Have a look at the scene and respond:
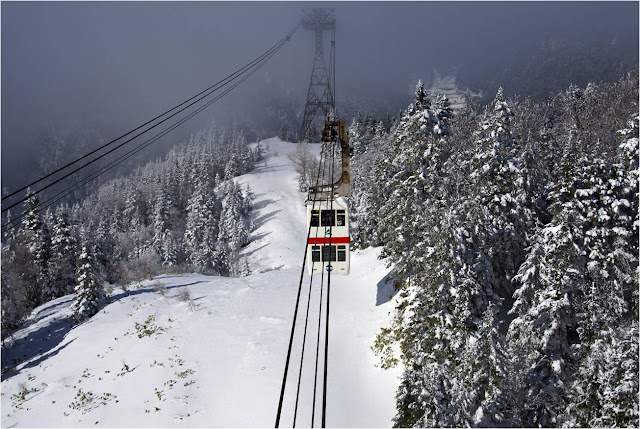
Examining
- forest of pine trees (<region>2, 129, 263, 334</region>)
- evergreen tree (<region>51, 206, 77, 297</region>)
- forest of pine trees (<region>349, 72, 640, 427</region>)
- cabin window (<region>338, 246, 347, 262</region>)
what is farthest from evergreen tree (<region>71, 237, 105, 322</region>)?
cabin window (<region>338, 246, 347, 262</region>)

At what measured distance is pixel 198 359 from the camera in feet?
88.1

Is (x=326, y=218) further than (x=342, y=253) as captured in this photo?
No

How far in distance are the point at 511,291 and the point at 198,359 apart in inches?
800

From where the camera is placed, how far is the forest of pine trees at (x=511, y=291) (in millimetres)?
17234

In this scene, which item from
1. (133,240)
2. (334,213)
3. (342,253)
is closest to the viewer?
(334,213)

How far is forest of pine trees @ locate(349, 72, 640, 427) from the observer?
679 inches

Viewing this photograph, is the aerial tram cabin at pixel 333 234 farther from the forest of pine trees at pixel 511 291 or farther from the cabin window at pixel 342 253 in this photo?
the forest of pine trees at pixel 511 291

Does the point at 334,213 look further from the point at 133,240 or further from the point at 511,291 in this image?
the point at 133,240

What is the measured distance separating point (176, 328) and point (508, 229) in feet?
76.1

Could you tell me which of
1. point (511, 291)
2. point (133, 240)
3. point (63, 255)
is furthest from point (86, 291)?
point (133, 240)

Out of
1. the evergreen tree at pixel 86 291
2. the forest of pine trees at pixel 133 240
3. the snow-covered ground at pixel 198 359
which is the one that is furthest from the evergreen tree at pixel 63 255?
the evergreen tree at pixel 86 291

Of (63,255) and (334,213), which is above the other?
(334,213)

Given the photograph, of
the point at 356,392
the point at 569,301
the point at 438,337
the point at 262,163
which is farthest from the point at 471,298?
the point at 262,163

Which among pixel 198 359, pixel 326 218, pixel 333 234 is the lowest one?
pixel 198 359
